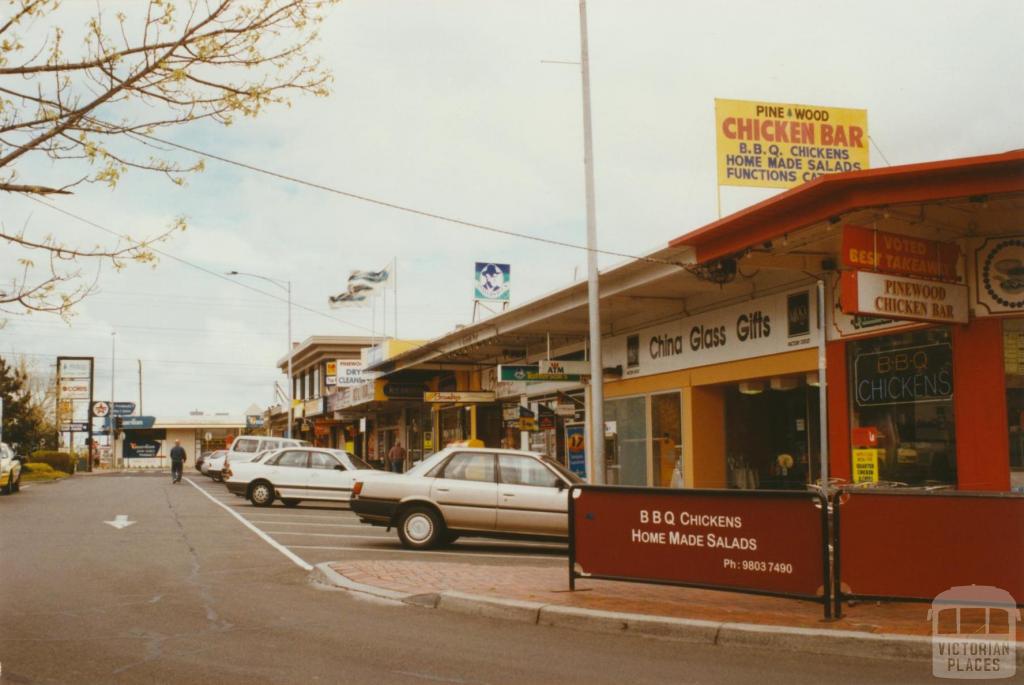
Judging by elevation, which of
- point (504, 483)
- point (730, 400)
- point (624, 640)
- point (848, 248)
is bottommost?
point (624, 640)

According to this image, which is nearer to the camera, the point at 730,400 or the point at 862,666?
the point at 862,666

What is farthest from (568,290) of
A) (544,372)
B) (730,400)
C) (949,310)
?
(949,310)

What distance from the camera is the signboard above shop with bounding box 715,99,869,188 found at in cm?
1791

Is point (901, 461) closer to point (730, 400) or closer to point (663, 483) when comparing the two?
point (730, 400)

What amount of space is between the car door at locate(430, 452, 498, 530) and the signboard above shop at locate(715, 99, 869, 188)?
675 centimetres

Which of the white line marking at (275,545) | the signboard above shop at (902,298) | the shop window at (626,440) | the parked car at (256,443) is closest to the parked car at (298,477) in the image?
the white line marking at (275,545)

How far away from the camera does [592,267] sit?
1838cm

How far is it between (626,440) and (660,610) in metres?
14.9

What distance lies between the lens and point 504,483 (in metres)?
14.9

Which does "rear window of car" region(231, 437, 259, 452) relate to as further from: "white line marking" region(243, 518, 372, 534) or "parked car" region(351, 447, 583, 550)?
"parked car" region(351, 447, 583, 550)

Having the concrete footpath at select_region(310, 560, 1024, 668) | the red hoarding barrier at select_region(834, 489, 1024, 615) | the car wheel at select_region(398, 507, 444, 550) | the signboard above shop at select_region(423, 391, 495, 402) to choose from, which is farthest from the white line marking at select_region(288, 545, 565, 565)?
the signboard above shop at select_region(423, 391, 495, 402)

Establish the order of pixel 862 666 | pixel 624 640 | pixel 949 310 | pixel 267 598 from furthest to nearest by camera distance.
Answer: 1. pixel 949 310
2. pixel 267 598
3. pixel 624 640
4. pixel 862 666

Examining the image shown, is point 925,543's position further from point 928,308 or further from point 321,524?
point 321,524

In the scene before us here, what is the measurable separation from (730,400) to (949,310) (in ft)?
26.3
